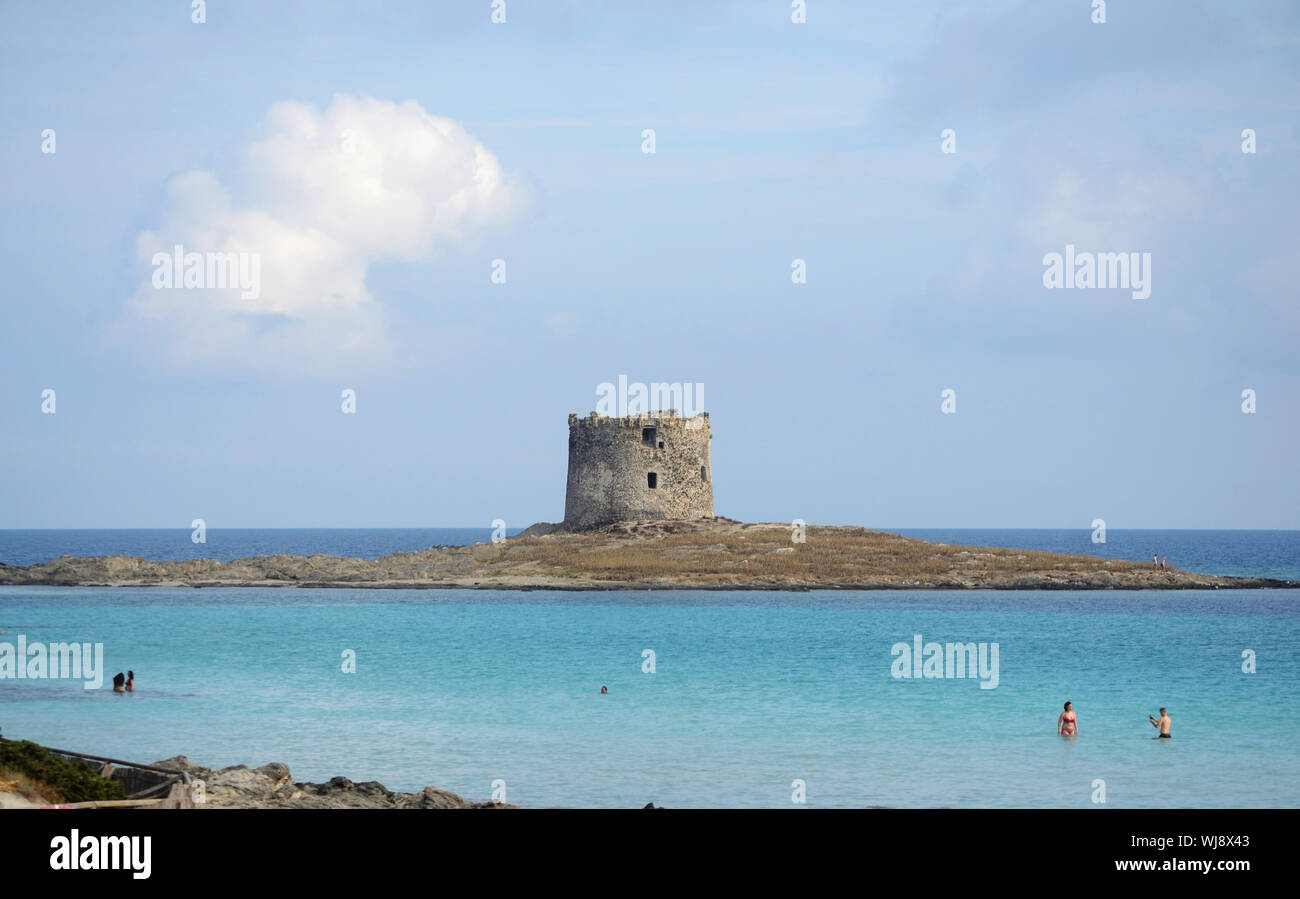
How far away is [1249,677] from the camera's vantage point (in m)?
35.8

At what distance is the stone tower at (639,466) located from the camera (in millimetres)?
66375

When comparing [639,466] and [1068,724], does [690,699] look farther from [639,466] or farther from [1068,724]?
[639,466]

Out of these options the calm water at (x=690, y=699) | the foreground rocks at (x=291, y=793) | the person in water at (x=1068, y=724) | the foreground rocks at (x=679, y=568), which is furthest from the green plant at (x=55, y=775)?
the foreground rocks at (x=679, y=568)

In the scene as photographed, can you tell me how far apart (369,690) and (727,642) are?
570 inches

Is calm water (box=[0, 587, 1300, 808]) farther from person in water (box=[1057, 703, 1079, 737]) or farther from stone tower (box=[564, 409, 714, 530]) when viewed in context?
stone tower (box=[564, 409, 714, 530])

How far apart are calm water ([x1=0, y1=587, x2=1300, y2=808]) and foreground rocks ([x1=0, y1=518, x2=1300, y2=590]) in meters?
4.15

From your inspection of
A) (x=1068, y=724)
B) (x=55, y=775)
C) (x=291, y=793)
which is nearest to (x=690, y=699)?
(x=1068, y=724)

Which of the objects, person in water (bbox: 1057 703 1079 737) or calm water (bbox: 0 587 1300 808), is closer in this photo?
calm water (bbox: 0 587 1300 808)

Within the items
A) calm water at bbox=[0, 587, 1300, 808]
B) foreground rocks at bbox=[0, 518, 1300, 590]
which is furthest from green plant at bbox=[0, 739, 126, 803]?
foreground rocks at bbox=[0, 518, 1300, 590]

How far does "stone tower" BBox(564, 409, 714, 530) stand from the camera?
66375 millimetres

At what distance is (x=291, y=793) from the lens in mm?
18641

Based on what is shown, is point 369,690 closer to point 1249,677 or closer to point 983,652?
point 983,652
